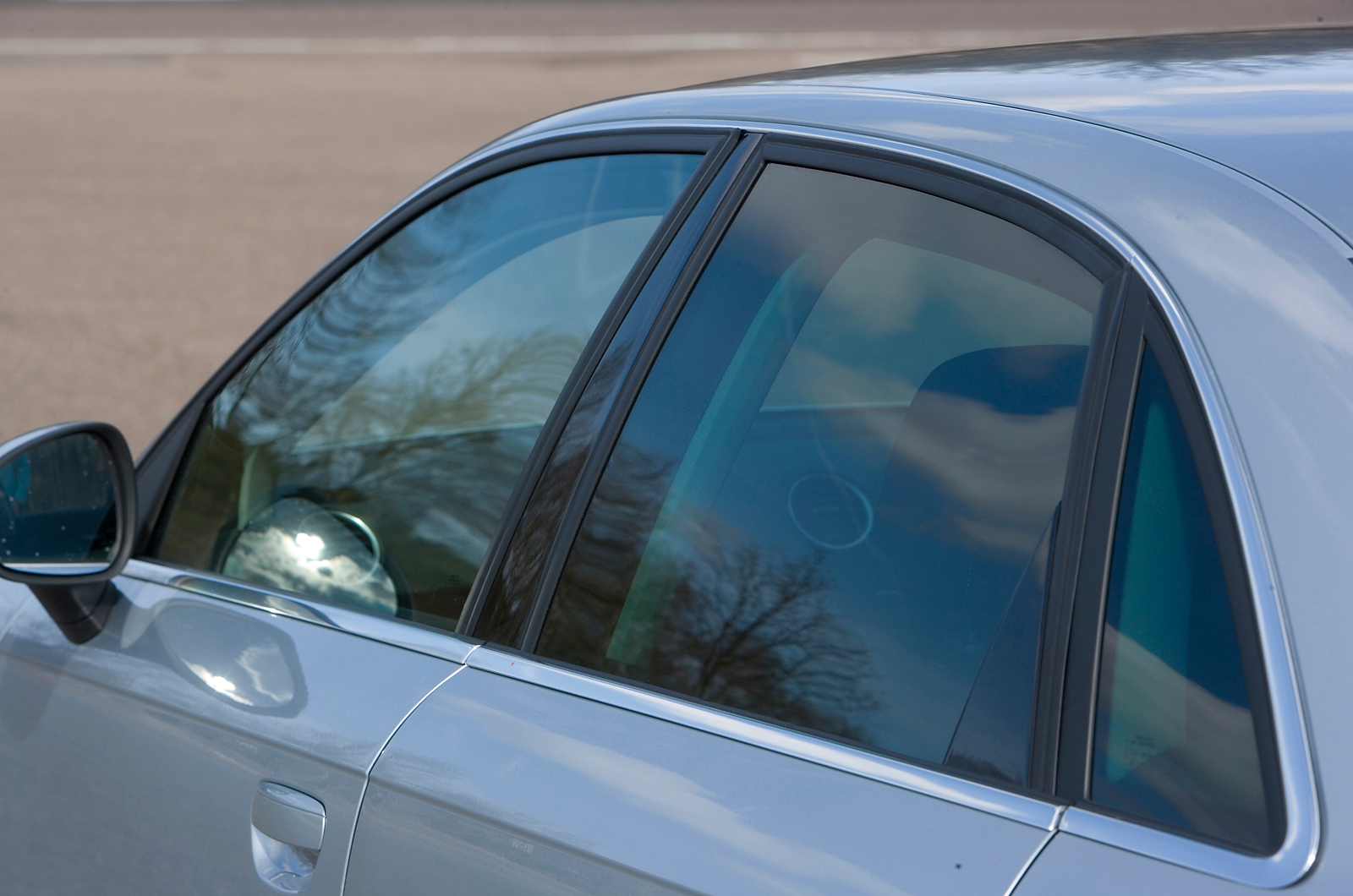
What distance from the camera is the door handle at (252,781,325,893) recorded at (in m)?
1.53

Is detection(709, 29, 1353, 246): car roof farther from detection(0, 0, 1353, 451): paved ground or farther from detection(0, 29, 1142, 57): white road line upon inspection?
detection(0, 29, 1142, 57): white road line

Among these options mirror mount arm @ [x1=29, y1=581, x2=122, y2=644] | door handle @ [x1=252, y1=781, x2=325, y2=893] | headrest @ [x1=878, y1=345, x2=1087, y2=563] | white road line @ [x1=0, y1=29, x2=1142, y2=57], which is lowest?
door handle @ [x1=252, y1=781, x2=325, y2=893]

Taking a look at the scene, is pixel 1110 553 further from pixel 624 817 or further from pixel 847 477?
pixel 624 817

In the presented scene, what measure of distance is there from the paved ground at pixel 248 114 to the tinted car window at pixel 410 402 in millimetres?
5057

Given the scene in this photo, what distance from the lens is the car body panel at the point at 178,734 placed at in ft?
5.07

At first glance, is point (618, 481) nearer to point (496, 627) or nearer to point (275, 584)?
point (496, 627)

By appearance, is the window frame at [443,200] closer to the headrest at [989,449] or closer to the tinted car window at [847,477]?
the tinted car window at [847,477]

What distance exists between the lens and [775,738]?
49.3 inches

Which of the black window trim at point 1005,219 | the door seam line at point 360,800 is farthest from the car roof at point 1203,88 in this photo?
the door seam line at point 360,800

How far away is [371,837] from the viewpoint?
4.79 feet

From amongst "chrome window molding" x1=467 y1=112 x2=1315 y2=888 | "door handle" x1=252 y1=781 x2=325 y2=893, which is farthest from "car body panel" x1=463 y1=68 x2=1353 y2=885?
"door handle" x1=252 y1=781 x2=325 y2=893

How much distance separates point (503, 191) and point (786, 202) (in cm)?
58

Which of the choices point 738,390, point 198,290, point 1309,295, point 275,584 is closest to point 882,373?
point 738,390

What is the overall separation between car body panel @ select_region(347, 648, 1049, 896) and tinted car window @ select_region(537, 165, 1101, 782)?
0.07 metres
